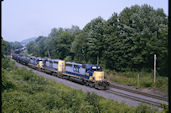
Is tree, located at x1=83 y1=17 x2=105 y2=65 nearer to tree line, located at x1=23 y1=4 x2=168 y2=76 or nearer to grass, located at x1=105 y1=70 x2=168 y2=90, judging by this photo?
tree line, located at x1=23 y1=4 x2=168 y2=76

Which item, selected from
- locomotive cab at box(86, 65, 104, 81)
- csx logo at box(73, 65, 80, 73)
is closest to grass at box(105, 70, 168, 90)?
locomotive cab at box(86, 65, 104, 81)

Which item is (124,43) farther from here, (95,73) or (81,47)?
(81,47)

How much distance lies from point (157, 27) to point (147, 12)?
127 inches

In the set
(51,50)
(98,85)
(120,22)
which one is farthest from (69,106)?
(51,50)

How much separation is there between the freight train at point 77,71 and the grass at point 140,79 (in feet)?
15.2

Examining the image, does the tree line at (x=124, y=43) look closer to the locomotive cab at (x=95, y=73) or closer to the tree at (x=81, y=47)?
the tree at (x=81, y=47)

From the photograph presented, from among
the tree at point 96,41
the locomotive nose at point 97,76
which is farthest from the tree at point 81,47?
the locomotive nose at point 97,76

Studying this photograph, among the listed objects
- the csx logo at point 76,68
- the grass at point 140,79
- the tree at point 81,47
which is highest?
the tree at point 81,47

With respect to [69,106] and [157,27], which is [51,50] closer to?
[157,27]

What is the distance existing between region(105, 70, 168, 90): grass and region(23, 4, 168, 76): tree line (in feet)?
2.64

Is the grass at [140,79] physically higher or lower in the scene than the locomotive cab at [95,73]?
lower

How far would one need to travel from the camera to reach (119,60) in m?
25.0

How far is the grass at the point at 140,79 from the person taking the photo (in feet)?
60.3

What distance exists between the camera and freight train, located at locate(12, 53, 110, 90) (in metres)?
18.2
